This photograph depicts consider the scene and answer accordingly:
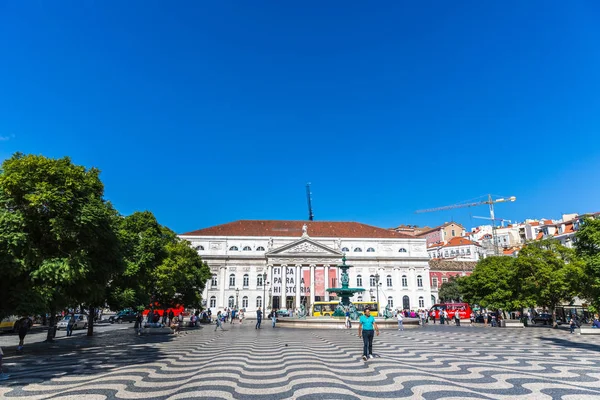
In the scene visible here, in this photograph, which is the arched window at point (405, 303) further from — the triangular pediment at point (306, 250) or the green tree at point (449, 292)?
the triangular pediment at point (306, 250)

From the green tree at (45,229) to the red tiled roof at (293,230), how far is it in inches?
2175

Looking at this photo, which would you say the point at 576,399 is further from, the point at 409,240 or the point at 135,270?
the point at 409,240

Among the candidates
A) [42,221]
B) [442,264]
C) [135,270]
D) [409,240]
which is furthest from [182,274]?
[442,264]

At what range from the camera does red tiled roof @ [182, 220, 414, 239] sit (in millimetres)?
70312

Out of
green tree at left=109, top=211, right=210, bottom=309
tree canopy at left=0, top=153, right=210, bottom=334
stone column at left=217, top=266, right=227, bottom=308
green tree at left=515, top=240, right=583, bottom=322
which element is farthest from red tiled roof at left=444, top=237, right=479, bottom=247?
tree canopy at left=0, top=153, right=210, bottom=334

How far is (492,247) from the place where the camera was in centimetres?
9331

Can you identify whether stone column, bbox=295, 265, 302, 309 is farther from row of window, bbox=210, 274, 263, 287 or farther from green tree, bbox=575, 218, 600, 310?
green tree, bbox=575, 218, 600, 310

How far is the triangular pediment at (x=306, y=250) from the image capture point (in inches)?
2596

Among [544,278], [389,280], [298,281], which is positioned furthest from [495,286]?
[298,281]

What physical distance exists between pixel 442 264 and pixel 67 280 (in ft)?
237

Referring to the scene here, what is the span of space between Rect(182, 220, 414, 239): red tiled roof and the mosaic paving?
56.1 m

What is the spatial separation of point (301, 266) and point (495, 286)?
35.2 meters

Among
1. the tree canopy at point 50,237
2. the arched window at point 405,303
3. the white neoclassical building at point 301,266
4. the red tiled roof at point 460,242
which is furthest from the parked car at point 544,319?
the red tiled roof at point 460,242

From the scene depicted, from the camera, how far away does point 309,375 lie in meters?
9.40
